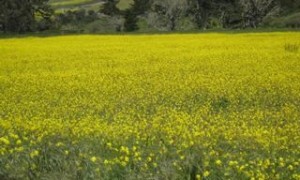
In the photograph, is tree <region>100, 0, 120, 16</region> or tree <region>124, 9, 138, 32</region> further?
tree <region>100, 0, 120, 16</region>

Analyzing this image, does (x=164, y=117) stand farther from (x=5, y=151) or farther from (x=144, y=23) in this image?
(x=144, y=23)

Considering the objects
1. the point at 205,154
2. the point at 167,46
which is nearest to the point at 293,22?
the point at 167,46

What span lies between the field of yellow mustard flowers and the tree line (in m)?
34.3

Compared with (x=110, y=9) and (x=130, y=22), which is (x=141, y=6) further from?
(x=130, y=22)

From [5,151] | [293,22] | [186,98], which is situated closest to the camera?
[5,151]

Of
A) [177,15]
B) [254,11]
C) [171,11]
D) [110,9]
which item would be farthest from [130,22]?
[110,9]

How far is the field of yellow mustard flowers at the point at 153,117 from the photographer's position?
8414 millimetres

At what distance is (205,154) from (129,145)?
1.39 meters

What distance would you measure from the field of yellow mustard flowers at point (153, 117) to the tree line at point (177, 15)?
112 feet

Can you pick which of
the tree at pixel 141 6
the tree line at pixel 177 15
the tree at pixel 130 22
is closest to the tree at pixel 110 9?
the tree at pixel 141 6

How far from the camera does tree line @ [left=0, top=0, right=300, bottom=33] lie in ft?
189

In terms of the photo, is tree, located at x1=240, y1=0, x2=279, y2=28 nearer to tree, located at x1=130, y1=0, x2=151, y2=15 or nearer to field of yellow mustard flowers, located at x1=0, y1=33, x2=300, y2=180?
tree, located at x1=130, y1=0, x2=151, y2=15

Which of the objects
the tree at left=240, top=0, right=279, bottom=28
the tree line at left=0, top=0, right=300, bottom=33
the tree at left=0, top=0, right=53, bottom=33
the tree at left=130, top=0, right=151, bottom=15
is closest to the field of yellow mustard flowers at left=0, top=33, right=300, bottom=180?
the tree at left=240, top=0, right=279, bottom=28

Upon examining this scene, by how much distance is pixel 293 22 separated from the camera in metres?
46.4
